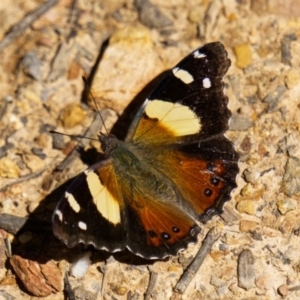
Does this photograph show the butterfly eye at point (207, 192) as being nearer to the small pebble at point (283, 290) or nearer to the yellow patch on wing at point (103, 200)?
the yellow patch on wing at point (103, 200)

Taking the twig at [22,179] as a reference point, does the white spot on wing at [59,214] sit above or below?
above

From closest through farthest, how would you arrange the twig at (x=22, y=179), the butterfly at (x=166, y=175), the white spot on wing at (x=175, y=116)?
the butterfly at (x=166, y=175) → the white spot on wing at (x=175, y=116) → the twig at (x=22, y=179)

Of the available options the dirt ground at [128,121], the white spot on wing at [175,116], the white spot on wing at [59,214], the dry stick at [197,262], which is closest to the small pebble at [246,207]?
the dirt ground at [128,121]

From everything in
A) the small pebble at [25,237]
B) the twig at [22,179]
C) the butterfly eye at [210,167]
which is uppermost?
the butterfly eye at [210,167]

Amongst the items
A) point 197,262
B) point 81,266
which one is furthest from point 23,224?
point 197,262

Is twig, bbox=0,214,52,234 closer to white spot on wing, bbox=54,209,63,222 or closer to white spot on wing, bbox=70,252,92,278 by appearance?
white spot on wing, bbox=70,252,92,278

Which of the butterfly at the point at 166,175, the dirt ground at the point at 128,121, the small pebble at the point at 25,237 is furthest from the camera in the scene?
the small pebble at the point at 25,237

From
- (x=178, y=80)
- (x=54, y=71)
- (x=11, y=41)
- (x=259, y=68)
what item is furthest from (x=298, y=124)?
A: (x=11, y=41)

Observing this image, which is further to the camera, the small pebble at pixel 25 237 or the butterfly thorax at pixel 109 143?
the small pebble at pixel 25 237
